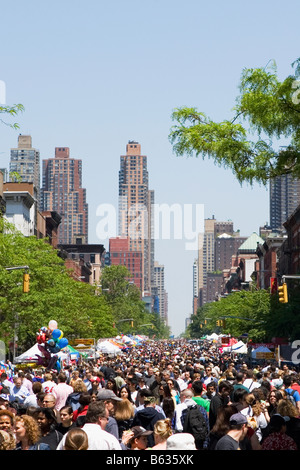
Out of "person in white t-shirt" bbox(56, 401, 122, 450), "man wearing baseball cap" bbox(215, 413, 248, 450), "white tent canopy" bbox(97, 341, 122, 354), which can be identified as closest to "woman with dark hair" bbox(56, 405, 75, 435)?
Result: "person in white t-shirt" bbox(56, 401, 122, 450)

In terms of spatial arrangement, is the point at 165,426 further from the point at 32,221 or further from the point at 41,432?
the point at 32,221

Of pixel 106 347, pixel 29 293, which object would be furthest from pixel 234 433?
pixel 106 347

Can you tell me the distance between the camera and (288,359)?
5291cm

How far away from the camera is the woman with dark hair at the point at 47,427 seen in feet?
35.3

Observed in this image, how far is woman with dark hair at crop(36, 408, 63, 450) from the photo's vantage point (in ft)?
35.3

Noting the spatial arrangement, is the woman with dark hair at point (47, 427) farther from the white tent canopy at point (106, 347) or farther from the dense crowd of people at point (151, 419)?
the white tent canopy at point (106, 347)

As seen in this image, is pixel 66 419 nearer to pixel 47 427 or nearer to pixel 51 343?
pixel 47 427

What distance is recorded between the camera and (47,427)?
1135 centimetres

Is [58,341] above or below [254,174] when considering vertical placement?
below

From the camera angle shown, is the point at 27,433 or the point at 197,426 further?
the point at 197,426


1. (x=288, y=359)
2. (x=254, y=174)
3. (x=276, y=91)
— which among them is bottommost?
(x=288, y=359)
